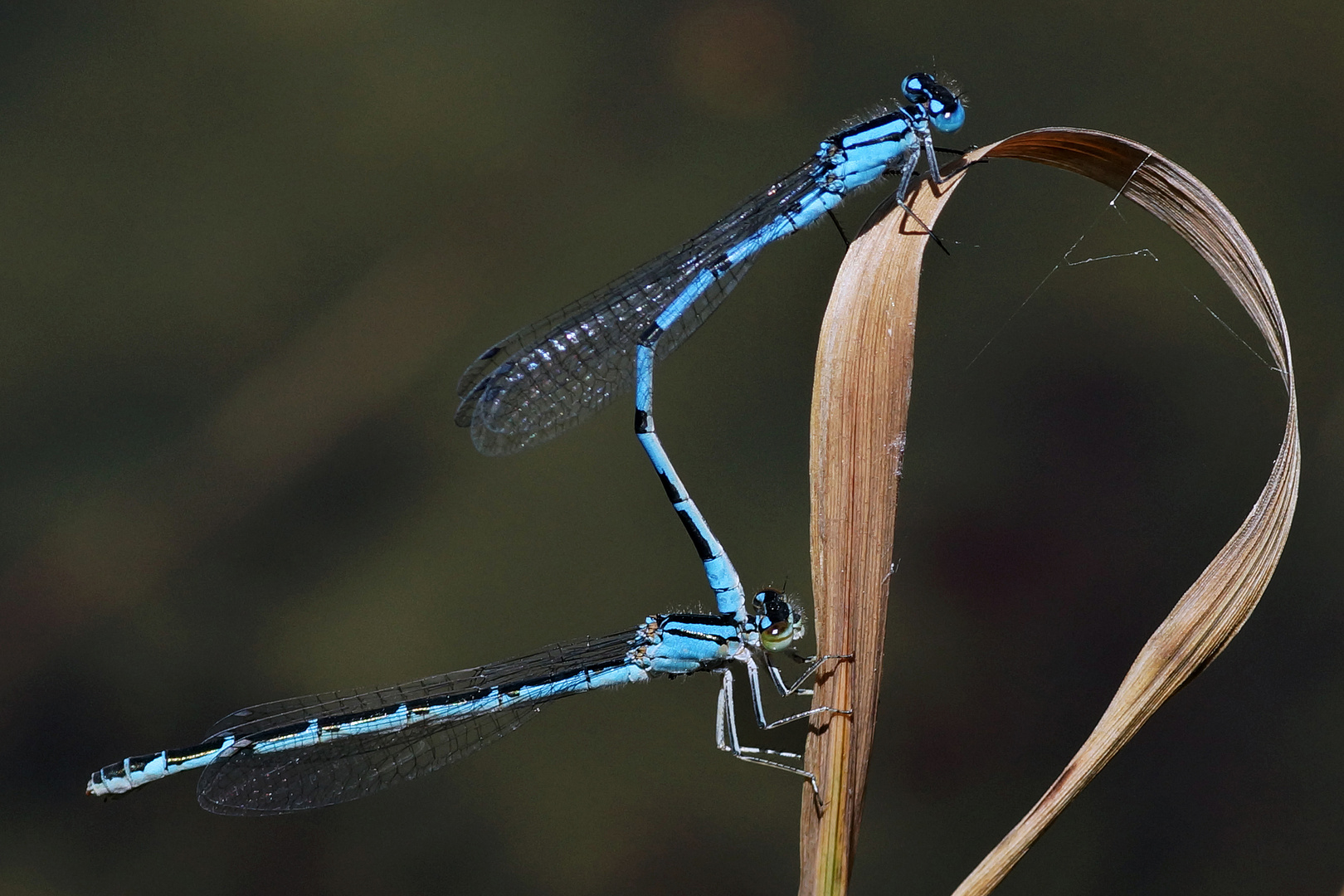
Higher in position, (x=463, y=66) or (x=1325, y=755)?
(x=463, y=66)

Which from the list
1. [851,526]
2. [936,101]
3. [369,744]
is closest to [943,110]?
[936,101]

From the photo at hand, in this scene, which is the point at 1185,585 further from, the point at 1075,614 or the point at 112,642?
the point at 112,642

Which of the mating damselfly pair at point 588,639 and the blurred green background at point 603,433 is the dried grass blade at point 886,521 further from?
the blurred green background at point 603,433

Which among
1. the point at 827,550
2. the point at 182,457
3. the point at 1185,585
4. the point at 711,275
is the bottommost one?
the point at 1185,585

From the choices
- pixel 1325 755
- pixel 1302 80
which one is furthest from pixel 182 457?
pixel 1302 80

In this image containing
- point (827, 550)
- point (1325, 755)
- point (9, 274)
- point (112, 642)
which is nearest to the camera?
point (827, 550)

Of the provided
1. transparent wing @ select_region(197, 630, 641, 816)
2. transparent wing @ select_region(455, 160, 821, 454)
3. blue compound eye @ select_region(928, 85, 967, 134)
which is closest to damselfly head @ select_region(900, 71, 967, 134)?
blue compound eye @ select_region(928, 85, 967, 134)

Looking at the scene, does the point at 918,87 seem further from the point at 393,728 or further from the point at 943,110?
the point at 393,728
